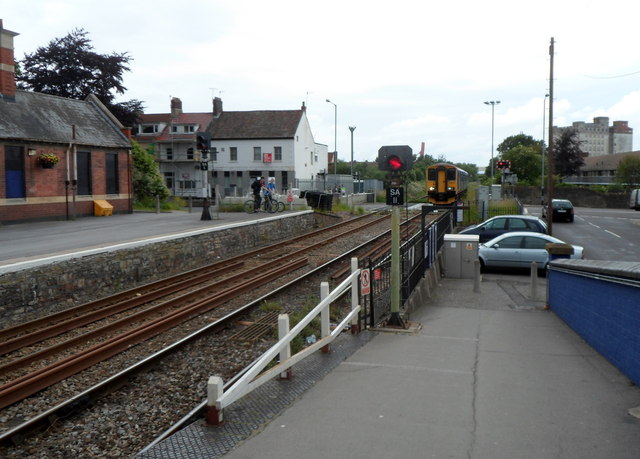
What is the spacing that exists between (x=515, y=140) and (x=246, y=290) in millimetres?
115324

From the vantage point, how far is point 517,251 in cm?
1748

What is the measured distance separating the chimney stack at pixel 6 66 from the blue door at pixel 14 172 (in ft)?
10.3

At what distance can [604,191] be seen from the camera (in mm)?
65625

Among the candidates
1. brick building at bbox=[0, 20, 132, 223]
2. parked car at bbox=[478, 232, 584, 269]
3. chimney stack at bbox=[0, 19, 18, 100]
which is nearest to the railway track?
parked car at bbox=[478, 232, 584, 269]

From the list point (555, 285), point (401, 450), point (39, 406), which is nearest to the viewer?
point (401, 450)

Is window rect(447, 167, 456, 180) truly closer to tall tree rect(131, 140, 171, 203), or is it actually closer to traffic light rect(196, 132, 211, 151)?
tall tree rect(131, 140, 171, 203)

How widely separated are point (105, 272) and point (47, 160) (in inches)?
430

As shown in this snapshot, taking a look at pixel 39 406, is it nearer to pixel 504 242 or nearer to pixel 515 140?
pixel 504 242

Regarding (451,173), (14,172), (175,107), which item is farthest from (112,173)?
(175,107)

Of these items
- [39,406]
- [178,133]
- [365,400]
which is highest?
[178,133]

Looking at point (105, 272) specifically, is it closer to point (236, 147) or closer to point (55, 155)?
point (55, 155)

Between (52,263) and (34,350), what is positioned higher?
(52,263)

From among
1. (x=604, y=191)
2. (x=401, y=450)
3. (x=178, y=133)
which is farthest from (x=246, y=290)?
(x=604, y=191)

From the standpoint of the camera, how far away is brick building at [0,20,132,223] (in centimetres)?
2193
